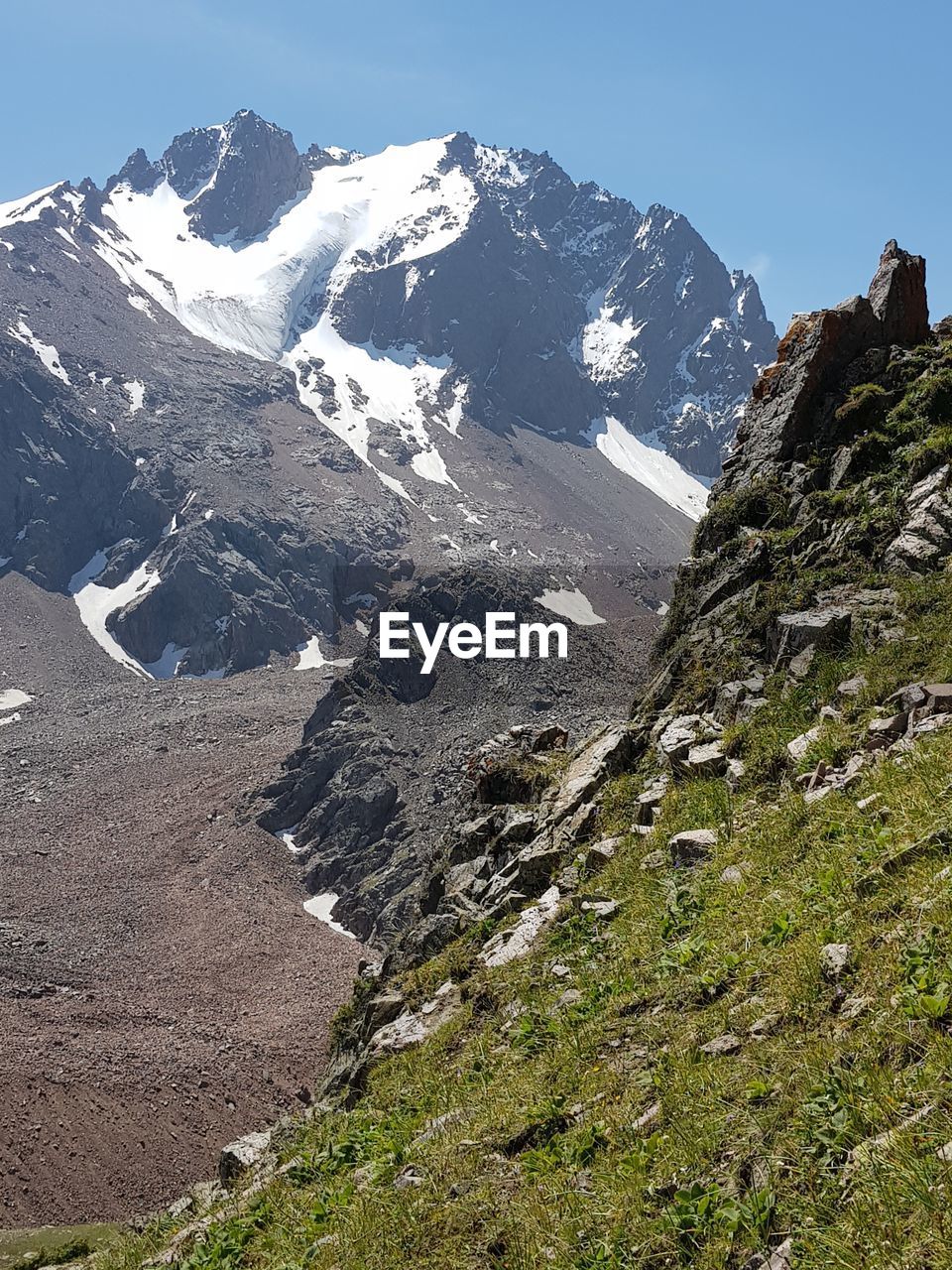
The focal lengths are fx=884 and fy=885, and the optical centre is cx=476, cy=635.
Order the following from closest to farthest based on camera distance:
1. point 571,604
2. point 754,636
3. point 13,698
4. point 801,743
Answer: point 801,743
point 754,636
point 13,698
point 571,604

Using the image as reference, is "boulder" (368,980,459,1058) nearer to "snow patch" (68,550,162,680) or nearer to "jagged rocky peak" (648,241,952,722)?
"jagged rocky peak" (648,241,952,722)

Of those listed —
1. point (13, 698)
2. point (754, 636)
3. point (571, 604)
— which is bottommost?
point (13, 698)

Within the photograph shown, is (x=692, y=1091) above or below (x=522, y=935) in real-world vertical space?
above

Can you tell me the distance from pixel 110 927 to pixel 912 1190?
7030 centimetres

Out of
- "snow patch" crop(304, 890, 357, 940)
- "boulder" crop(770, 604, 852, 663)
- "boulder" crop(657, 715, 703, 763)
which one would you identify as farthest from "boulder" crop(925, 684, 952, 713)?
"snow patch" crop(304, 890, 357, 940)

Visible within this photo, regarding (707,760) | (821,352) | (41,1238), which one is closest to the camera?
(707,760)

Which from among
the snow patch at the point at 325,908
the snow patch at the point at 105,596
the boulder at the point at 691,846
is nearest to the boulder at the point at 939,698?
the boulder at the point at 691,846

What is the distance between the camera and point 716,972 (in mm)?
6848

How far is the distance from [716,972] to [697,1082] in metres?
1.27

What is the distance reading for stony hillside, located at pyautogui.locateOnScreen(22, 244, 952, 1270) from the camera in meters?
4.65

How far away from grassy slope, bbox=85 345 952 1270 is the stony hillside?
2 cm

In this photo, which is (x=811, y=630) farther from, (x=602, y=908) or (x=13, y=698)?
(x=13, y=698)

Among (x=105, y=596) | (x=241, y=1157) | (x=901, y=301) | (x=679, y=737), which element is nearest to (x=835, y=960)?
(x=679, y=737)

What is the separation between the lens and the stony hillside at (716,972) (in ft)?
15.3
